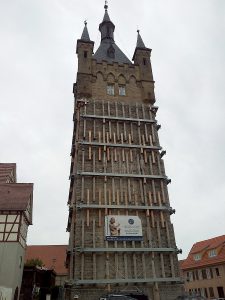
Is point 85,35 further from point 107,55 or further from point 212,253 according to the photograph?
point 212,253

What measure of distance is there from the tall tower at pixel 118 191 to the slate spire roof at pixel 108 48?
200 centimetres

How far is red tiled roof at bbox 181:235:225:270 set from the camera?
1572 inches

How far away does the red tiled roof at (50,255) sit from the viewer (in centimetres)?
4648

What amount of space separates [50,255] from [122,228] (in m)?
29.9

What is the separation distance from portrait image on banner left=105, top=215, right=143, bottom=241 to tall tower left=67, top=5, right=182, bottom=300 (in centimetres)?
8

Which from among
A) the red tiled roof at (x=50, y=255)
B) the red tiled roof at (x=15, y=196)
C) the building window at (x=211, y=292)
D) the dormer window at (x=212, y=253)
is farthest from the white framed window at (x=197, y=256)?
the red tiled roof at (x=15, y=196)

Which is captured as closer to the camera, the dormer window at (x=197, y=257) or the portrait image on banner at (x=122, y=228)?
the portrait image on banner at (x=122, y=228)

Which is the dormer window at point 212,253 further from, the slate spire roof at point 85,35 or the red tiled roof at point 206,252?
the slate spire roof at point 85,35

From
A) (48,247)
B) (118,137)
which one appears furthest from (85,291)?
(48,247)

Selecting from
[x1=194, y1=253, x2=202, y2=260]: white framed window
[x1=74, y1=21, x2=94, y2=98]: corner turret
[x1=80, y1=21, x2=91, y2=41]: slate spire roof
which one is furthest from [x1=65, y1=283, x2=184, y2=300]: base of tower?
[x1=80, y1=21, x2=91, y2=41]: slate spire roof

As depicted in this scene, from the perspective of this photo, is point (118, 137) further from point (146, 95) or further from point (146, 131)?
point (146, 95)

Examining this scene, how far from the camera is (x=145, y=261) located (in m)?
22.9

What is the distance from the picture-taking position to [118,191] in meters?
25.7

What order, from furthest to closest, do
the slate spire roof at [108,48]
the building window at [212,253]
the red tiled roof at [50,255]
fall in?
the red tiled roof at [50,255] → the building window at [212,253] → the slate spire roof at [108,48]
